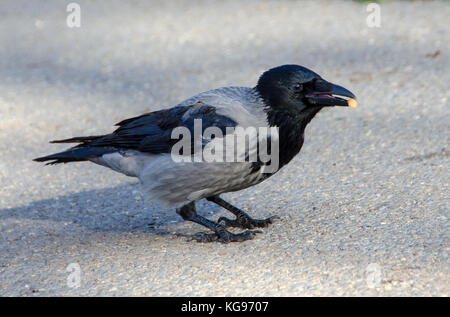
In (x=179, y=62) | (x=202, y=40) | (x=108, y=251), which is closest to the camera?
(x=108, y=251)

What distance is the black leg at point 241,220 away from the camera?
5.04 metres

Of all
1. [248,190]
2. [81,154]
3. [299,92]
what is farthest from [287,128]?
[81,154]

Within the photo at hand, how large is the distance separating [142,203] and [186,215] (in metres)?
0.89

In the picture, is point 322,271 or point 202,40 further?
point 202,40

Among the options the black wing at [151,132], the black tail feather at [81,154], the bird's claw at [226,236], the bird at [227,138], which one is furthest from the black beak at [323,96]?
the black tail feather at [81,154]

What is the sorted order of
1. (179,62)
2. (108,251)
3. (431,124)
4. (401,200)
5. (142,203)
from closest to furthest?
(108,251) < (401,200) < (142,203) < (431,124) < (179,62)

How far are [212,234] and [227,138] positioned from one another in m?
0.71

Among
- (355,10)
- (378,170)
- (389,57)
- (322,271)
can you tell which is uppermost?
(355,10)

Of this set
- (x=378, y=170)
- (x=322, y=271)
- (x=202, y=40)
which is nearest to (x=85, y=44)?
(x=202, y=40)

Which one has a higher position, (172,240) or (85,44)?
(85,44)

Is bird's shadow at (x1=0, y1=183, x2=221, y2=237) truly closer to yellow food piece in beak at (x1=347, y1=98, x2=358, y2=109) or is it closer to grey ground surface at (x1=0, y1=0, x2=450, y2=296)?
grey ground surface at (x1=0, y1=0, x2=450, y2=296)

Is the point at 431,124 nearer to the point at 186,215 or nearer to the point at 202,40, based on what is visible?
the point at 186,215

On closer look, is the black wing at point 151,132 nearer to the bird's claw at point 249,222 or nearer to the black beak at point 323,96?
the black beak at point 323,96

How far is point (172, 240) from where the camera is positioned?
4.96m
